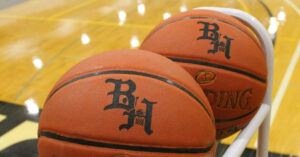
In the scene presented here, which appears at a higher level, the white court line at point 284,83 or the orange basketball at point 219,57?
the white court line at point 284,83

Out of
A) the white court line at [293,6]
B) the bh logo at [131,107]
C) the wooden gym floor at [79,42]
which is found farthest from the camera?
the white court line at [293,6]

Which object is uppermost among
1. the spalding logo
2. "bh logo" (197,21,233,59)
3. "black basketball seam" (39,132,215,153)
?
"bh logo" (197,21,233,59)

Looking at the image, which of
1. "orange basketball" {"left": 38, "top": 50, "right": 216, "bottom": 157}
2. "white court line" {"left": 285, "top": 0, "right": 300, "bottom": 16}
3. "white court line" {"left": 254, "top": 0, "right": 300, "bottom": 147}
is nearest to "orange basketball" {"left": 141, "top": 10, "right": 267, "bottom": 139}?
"orange basketball" {"left": 38, "top": 50, "right": 216, "bottom": 157}

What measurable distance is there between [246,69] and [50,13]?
3551mm

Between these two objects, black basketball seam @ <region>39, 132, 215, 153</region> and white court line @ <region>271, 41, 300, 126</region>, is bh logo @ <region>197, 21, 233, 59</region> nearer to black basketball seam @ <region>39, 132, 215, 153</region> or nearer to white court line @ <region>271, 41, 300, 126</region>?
black basketball seam @ <region>39, 132, 215, 153</region>

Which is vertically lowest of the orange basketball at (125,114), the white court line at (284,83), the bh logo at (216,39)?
the orange basketball at (125,114)

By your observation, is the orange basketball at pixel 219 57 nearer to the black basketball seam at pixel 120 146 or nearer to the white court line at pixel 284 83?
the black basketball seam at pixel 120 146

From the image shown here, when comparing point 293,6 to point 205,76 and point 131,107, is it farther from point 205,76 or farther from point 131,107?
point 131,107

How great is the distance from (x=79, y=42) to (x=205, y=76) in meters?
2.44

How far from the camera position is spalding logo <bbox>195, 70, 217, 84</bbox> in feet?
2.40

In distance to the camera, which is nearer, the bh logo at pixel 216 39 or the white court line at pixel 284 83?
the bh logo at pixel 216 39

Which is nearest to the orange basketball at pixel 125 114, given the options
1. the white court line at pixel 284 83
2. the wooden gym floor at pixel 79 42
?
the wooden gym floor at pixel 79 42

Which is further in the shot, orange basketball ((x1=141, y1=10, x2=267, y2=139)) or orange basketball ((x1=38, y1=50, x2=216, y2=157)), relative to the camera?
orange basketball ((x1=141, y1=10, x2=267, y2=139))

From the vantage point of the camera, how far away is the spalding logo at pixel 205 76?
730 mm
